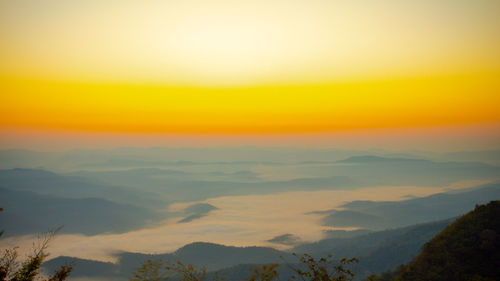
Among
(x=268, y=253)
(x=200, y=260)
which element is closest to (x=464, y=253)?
(x=268, y=253)

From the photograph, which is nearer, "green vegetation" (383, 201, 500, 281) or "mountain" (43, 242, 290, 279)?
"green vegetation" (383, 201, 500, 281)

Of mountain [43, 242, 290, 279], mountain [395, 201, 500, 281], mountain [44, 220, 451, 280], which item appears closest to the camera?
mountain [395, 201, 500, 281]

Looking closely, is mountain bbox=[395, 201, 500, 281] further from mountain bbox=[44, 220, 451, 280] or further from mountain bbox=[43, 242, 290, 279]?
mountain bbox=[43, 242, 290, 279]

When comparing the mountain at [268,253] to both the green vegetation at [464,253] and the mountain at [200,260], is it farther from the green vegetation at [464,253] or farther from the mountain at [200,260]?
the green vegetation at [464,253]

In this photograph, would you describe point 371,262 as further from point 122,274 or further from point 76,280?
point 76,280

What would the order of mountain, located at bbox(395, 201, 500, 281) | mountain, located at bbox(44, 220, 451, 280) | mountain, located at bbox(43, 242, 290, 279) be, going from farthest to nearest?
mountain, located at bbox(43, 242, 290, 279) < mountain, located at bbox(44, 220, 451, 280) < mountain, located at bbox(395, 201, 500, 281)

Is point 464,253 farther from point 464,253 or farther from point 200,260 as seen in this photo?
point 200,260

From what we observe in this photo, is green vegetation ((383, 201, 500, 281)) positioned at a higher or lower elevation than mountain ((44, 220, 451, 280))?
higher

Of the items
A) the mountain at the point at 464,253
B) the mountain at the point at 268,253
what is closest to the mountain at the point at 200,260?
the mountain at the point at 268,253

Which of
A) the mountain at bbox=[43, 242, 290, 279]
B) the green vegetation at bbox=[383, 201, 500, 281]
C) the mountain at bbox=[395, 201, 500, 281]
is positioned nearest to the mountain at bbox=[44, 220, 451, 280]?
the mountain at bbox=[43, 242, 290, 279]
